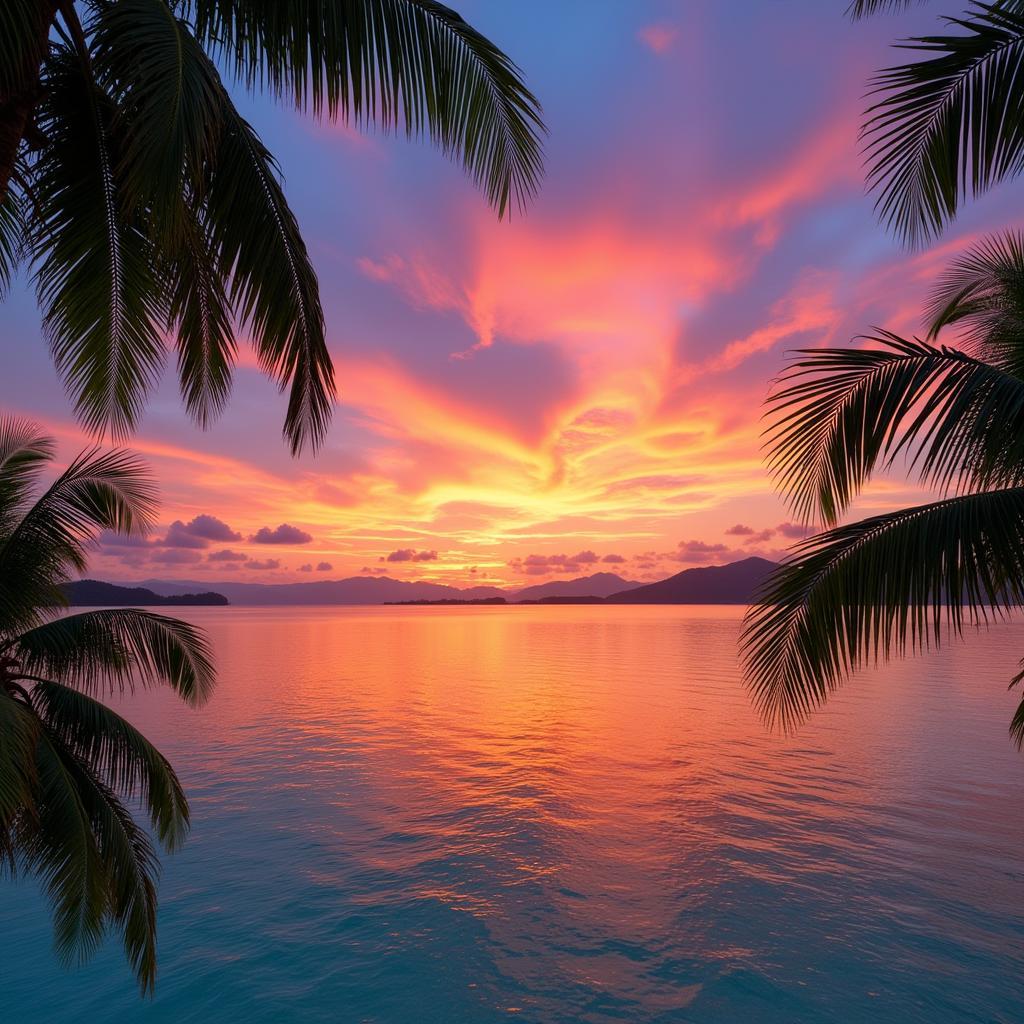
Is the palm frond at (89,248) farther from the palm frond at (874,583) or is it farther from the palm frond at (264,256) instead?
the palm frond at (874,583)

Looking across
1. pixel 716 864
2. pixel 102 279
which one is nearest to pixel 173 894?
pixel 716 864

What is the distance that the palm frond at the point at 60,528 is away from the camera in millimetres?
6730

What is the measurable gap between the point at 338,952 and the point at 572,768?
11.5m

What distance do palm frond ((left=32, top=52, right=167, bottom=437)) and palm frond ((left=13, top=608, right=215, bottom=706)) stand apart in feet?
10.9

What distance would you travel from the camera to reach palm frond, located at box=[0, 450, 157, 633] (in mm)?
6730

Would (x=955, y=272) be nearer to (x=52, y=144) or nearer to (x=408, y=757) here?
(x=52, y=144)

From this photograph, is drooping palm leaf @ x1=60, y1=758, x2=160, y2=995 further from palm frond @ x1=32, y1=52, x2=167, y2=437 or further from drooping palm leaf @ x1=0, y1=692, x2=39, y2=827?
palm frond @ x1=32, y1=52, x2=167, y2=437

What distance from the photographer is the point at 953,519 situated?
4.41 meters

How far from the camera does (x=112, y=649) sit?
7402mm

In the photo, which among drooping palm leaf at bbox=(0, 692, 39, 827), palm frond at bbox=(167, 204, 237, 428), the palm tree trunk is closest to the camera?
the palm tree trunk

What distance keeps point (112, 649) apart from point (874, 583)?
27.9 feet

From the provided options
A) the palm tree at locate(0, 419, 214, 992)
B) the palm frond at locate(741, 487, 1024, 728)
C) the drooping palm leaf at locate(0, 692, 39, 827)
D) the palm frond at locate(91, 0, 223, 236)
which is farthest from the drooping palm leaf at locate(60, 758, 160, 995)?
the palm frond at locate(741, 487, 1024, 728)

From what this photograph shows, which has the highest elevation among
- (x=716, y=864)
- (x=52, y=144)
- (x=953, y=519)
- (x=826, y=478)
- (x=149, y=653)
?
(x=52, y=144)

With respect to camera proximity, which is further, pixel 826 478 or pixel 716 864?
pixel 716 864
